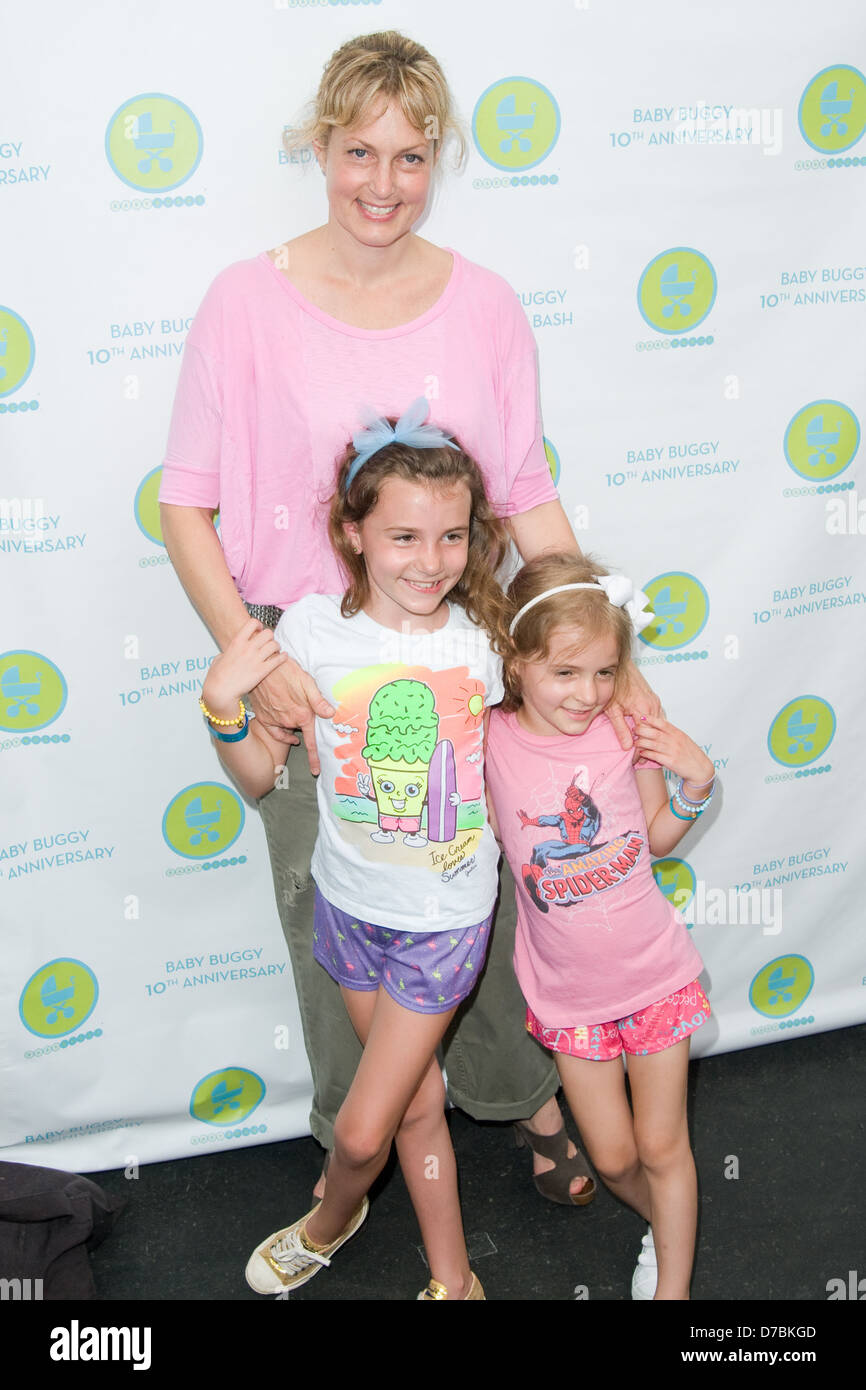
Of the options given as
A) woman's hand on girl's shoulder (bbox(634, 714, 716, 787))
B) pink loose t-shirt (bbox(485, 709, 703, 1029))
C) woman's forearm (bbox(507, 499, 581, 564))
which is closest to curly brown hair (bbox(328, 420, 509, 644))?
woman's forearm (bbox(507, 499, 581, 564))

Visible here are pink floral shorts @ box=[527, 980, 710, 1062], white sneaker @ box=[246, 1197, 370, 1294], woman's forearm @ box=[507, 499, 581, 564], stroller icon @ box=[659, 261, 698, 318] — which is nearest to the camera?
pink floral shorts @ box=[527, 980, 710, 1062]

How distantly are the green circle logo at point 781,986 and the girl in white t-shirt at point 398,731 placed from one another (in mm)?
1222

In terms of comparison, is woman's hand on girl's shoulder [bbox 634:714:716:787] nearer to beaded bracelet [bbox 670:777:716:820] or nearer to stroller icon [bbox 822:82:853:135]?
beaded bracelet [bbox 670:777:716:820]

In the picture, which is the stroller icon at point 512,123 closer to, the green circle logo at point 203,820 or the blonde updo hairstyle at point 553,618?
the blonde updo hairstyle at point 553,618

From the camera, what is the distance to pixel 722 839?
2982 millimetres

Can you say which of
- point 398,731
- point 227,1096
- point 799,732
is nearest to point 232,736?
point 398,731

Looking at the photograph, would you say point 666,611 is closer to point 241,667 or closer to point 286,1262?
point 241,667

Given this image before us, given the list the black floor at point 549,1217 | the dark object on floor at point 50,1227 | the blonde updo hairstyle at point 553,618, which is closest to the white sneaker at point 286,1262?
the black floor at point 549,1217

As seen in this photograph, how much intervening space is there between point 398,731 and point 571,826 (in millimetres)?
352

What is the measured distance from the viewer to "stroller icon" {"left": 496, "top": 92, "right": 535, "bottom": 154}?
2354 mm

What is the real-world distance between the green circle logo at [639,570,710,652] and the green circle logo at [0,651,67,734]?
1.23 meters

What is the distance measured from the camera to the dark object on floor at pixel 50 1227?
2.35 m

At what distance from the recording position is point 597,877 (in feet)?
7.11

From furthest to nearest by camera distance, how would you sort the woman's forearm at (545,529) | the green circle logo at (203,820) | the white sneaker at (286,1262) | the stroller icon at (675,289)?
the green circle logo at (203,820)
the stroller icon at (675,289)
the white sneaker at (286,1262)
the woman's forearm at (545,529)
